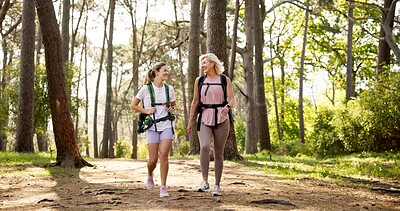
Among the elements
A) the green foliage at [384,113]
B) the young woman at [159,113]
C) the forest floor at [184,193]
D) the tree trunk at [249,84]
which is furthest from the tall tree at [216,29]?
the tree trunk at [249,84]

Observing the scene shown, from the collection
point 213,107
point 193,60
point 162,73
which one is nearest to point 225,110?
point 213,107

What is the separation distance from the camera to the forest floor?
6.85 metres

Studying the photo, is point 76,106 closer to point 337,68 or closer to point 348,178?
point 348,178

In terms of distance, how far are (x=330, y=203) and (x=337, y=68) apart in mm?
37542

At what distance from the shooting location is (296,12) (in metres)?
41.9

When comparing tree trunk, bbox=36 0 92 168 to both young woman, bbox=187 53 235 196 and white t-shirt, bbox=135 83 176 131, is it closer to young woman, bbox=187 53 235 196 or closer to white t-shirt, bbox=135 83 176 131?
white t-shirt, bbox=135 83 176 131

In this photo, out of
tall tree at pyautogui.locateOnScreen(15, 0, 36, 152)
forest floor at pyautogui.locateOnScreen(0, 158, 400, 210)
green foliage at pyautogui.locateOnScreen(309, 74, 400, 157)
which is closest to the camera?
forest floor at pyautogui.locateOnScreen(0, 158, 400, 210)

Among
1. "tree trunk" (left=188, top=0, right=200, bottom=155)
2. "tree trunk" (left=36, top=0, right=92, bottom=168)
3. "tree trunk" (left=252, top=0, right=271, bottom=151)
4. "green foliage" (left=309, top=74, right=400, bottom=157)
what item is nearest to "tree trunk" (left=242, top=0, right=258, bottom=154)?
"tree trunk" (left=252, top=0, right=271, bottom=151)

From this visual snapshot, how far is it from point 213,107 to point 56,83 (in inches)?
256

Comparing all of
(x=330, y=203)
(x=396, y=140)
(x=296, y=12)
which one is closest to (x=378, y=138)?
(x=396, y=140)

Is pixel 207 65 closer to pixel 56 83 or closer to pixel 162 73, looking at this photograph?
pixel 162 73

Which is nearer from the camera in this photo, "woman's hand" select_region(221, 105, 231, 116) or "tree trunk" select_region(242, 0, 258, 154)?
"woman's hand" select_region(221, 105, 231, 116)

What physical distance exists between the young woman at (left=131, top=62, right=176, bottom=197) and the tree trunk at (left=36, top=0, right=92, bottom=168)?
5.84m

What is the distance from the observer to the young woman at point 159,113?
7.41 m
